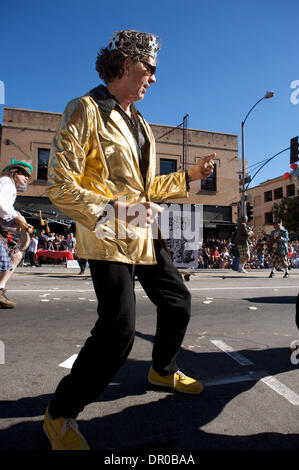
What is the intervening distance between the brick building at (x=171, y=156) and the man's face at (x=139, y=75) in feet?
66.2

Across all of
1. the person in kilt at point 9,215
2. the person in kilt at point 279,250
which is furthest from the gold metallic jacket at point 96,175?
the person in kilt at point 279,250

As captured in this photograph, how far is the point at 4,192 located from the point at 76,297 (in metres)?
2.55

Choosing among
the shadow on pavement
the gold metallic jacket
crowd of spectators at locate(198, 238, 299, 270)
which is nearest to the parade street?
the shadow on pavement

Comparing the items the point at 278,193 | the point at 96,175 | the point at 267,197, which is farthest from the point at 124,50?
the point at 267,197

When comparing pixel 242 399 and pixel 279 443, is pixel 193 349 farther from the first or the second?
pixel 279 443

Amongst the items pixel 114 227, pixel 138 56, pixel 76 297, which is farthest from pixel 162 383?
pixel 76 297

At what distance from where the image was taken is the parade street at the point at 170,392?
5.76 feet

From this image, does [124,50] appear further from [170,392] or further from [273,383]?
[273,383]

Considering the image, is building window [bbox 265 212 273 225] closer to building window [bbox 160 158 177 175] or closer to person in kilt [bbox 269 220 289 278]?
building window [bbox 160 158 177 175]

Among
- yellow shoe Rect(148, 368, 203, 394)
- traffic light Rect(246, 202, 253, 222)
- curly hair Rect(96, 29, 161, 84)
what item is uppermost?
traffic light Rect(246, 202, 253, 222)

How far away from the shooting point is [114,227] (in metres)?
1.72

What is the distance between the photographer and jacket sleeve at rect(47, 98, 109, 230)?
1620 millimetres

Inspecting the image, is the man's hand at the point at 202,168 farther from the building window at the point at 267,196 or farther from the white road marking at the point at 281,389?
the building window at the point at 267,196

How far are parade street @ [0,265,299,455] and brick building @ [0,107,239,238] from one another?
18438 mm
